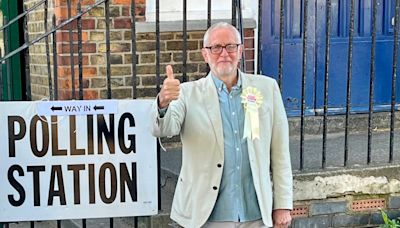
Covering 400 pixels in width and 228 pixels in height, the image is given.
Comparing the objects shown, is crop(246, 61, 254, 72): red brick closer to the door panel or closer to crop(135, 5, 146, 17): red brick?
the door panel

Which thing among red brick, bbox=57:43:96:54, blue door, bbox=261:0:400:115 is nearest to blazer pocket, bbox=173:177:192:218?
red brick, bbox=57:43:96:54

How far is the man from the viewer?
129 inches

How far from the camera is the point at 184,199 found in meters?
3.40

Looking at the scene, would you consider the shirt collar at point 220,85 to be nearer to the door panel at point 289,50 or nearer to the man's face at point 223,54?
the man's face at point 223,54

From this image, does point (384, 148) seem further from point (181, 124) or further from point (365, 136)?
point (181, 124)

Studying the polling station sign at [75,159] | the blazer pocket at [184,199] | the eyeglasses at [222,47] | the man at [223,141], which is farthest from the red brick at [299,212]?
the eyeglasses at [222,47]

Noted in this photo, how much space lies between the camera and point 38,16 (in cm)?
614

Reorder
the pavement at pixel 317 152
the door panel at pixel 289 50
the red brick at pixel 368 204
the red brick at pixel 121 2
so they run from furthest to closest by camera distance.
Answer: the door panel at pixel 289 50 → the red brick at pixel 121 2 → the red brick at pixel 368 204 → the pavement at pixel 317 152

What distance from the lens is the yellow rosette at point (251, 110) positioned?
3.30m

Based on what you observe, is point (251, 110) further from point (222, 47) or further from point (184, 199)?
point (184, 199)

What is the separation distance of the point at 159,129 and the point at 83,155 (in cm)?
90

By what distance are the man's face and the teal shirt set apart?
176 millimetres

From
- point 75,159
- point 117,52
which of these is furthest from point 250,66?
point 75,159

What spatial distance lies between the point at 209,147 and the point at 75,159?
40.5 inches
